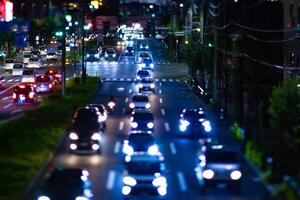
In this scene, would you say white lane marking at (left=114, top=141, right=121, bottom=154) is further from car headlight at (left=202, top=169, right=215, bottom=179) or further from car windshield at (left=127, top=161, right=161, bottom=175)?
car windshield at (left=127, top=161, right=161, bottom=175)

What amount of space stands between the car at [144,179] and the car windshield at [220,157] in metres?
1.83

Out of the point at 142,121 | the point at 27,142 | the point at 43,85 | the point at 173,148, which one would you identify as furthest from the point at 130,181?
the point at 43,85

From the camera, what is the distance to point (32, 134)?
31.5 metres

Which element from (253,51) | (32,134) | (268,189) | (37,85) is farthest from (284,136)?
(37,85)

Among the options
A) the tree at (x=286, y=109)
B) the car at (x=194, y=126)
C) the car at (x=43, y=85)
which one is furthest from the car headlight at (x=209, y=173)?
the car at (x=43, y=85)

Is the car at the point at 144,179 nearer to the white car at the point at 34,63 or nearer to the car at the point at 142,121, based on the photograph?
the car at the point at 142,121

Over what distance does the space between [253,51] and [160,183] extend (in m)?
38.7

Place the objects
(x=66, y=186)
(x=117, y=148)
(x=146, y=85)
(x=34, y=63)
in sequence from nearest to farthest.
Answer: (x=66, y=186) → (x=117, y=148) → (x=146, y=85) → (x=34, y=63)

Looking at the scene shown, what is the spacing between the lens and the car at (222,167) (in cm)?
2441

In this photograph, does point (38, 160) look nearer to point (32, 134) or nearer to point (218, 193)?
point (32, 134)

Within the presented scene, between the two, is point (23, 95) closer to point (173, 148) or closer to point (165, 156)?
point (173, 148)

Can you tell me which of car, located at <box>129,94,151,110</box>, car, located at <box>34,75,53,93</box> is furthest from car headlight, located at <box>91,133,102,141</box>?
car, located at <box>34,75,53,93</box>

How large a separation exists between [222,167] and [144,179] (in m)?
2.90

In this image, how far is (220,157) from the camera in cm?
2455
